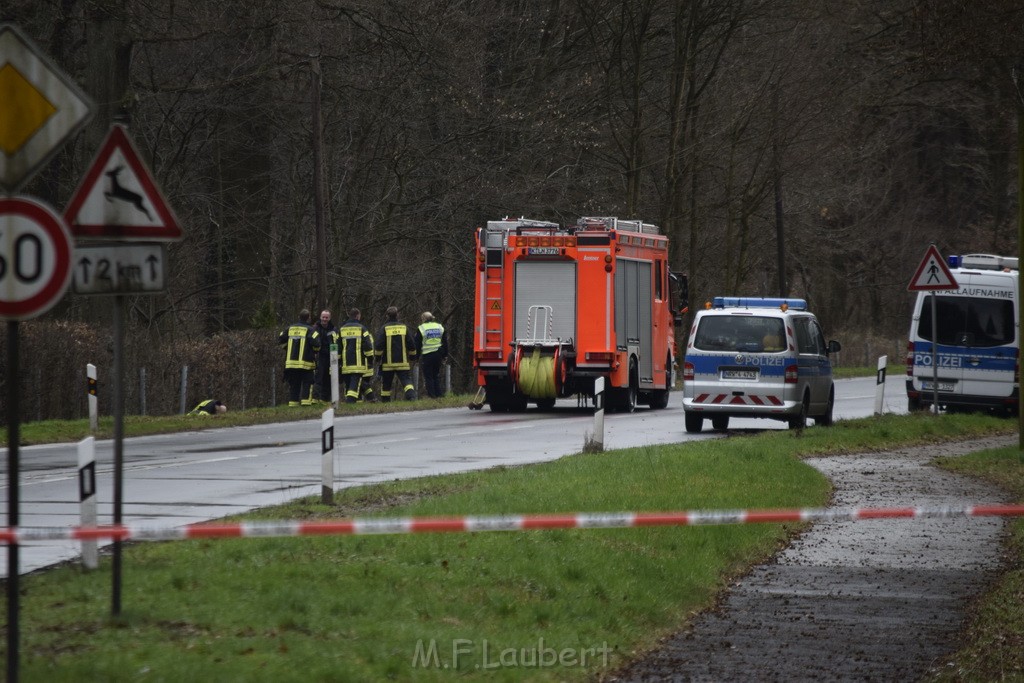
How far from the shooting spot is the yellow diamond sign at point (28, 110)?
23.3 feet

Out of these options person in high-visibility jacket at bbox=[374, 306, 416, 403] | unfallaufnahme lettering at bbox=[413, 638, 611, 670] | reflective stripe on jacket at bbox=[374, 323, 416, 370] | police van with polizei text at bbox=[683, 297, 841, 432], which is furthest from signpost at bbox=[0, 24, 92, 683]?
reflective stripe on jacket at bbox=[374, 323, 416, 370]

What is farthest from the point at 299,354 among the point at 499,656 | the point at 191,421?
the point at 499,656

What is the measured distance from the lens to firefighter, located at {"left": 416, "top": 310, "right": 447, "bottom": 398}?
34750mm

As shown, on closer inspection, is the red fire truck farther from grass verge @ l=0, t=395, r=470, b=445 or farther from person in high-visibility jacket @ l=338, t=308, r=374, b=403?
person in high-visibility jacket @ l=338, t=308, r=374, b=403

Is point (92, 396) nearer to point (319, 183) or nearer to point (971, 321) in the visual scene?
point (319, 183)

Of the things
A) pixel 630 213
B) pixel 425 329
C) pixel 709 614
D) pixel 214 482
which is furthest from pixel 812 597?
pixel 630 213

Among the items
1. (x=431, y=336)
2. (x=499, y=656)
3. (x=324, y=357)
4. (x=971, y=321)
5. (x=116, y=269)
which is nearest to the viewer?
(x=499, y=656)

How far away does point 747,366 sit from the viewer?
24.5 meters

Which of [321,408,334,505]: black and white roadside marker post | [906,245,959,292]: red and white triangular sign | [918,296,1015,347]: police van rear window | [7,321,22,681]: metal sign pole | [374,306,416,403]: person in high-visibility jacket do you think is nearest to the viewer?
[7,321,22,681]: metal sign pole

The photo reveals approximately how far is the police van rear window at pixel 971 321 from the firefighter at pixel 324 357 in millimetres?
11501

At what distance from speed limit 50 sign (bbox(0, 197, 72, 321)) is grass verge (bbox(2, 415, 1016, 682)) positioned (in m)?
1.56

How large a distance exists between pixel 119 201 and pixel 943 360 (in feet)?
77.6

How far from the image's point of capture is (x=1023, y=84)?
18.7 metres

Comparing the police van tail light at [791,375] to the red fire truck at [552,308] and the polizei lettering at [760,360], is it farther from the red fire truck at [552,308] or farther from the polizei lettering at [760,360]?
the red fire truck at [552,308]
